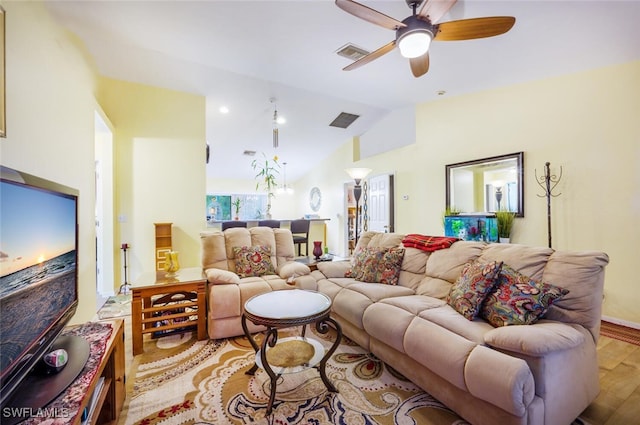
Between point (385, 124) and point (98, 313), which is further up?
point (385, 124)

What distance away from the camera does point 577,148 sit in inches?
126

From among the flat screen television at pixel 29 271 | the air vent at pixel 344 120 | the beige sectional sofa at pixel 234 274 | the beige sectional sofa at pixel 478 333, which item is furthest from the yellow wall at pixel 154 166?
the flat screen television at pixel 29 271

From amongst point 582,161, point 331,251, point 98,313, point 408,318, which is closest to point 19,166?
point 98,313

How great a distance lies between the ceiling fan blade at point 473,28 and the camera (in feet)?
6.41

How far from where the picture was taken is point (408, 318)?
1.89 meters

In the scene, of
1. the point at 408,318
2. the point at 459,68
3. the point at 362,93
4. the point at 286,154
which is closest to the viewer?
the point at 408,318

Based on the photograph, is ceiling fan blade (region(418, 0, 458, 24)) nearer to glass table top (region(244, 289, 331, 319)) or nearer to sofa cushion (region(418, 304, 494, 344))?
sofa cushion (region(418, 304, 494, 344))

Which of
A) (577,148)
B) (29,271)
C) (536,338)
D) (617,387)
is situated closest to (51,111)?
(29,271)

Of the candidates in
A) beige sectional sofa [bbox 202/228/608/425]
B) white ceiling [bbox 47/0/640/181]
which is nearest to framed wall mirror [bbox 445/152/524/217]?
white ceiling [bbox 47/0/640/181]

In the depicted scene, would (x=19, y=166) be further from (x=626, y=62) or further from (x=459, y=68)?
(x=626, y=62)

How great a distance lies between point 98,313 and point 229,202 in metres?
6.25

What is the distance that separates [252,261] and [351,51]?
102 inches

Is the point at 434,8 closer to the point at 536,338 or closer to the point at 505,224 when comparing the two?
the point at 536,338

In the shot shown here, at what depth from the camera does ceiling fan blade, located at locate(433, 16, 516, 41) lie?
6.41 ft
